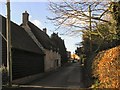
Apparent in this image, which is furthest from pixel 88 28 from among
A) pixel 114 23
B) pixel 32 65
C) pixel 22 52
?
pixel 32 65

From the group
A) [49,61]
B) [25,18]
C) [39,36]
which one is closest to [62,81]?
[25,18]

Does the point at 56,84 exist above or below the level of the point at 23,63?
below

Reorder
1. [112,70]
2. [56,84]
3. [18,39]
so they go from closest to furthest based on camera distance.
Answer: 1. [112,70]
2. [56,84]
3. [18,39]

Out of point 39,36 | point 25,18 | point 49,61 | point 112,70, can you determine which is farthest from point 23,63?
point 49,61

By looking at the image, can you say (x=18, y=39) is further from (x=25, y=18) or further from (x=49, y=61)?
(x=49, y=61)

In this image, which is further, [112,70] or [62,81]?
[62,81]

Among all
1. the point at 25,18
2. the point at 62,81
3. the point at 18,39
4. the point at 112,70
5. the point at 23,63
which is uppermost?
the point at 25,18

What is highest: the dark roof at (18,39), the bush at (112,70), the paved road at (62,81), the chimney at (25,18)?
the chimney at (25,18)

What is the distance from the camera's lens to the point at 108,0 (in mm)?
14078

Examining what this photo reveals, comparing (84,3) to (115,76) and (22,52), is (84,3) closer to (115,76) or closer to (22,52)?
(115,76)

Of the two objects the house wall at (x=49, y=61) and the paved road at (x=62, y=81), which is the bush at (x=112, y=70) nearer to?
the paved road at (x=62, y=81)

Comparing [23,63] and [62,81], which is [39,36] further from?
[62,81]

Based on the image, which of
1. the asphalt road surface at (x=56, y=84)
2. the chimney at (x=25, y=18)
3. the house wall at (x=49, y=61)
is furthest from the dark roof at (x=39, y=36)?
the asphalt road surface at (x=56, y=84)

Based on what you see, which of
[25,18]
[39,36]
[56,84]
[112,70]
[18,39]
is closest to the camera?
[112,70]
